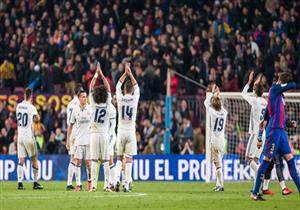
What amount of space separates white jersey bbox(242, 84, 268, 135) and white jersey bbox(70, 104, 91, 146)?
4.02 meters

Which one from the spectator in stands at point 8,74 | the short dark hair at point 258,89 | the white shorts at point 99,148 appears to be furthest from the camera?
the spectator in stands at point 8,74

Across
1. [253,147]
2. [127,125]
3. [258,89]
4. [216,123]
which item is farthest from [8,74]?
[258,89]

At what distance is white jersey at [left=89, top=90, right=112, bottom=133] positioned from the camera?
24531 millimetres

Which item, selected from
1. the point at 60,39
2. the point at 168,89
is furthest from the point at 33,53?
the point at 168,89

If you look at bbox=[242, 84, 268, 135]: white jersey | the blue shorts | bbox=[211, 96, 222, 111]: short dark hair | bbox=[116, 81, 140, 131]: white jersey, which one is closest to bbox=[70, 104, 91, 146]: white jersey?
bbox=[116, 81, 140, 131]: white jersey

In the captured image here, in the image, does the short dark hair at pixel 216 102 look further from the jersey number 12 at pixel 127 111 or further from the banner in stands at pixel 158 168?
the banner in stands at pixel 158 168

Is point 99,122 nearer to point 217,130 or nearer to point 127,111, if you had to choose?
point 127,111

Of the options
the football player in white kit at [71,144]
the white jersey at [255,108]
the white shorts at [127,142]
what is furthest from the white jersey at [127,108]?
the white jersey at [255,108]

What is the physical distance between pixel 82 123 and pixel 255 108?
14.5 ft

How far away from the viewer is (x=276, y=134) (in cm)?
2116

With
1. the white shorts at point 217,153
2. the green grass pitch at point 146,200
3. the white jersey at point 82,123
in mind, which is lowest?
the green grass pitch at point 146,200

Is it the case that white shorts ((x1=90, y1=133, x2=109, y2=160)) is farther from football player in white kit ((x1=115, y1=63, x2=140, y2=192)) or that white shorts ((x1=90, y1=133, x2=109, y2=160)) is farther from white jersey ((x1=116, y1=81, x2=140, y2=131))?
white jersey ((x1=116, y1=81, x2=140, y2=131))

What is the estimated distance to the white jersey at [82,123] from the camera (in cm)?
2653

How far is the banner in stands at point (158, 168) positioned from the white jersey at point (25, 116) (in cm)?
710
